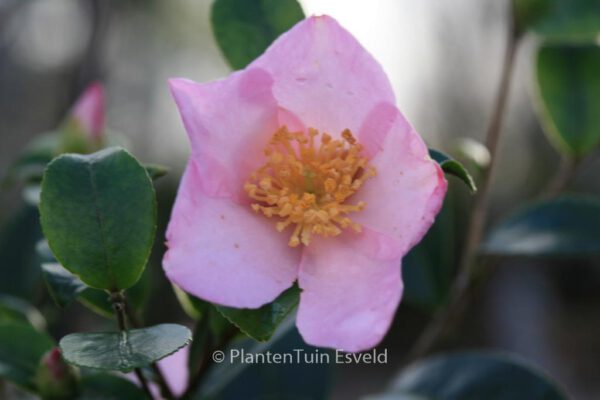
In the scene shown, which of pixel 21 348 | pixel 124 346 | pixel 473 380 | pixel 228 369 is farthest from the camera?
pixel 473 380

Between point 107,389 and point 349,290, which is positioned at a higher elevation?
point 349,290

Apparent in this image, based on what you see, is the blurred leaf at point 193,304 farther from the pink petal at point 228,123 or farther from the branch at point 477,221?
the branch at point 477,221

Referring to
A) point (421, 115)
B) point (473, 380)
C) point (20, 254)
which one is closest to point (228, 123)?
point (473, 380)

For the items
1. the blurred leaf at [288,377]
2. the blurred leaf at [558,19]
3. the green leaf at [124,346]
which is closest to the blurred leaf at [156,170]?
the green leaf at [124,346]

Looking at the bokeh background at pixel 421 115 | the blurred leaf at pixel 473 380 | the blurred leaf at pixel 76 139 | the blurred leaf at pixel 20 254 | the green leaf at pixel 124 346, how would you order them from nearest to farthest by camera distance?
the green leaf at pixel 124 346 < the blurred leaf at pixel 473 380 < the blurred leaf at pixel 76 139 < the blurred leaf at pixel 20 254 < the bokeh background at pixel 421 115

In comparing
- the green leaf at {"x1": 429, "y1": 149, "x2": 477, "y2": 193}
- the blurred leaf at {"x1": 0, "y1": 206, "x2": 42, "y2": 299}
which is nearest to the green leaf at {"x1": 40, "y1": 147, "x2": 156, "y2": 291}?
the green leaf at {"x1": 429, "y1": 149, "x2": 477, "y2": 193}

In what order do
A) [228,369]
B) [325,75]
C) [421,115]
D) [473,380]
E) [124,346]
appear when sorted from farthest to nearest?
[421,115] < [473,380] < [228,369] < [325,75] < [124,346]

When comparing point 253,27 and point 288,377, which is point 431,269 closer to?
point 288,377
